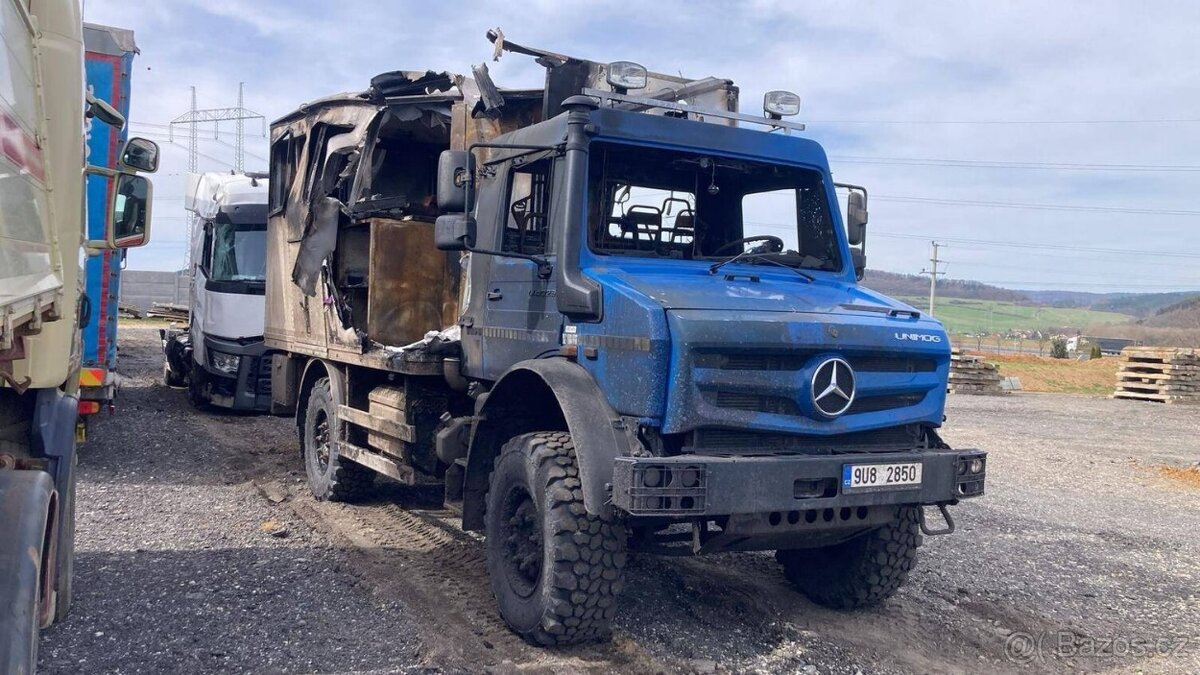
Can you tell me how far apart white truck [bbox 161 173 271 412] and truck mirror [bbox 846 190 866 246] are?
925 cm

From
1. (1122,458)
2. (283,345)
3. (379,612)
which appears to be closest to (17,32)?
(379,612)

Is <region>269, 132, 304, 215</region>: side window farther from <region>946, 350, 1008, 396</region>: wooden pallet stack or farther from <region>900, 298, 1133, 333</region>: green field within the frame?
<region>900, 298, 1133, 333</region>: green field

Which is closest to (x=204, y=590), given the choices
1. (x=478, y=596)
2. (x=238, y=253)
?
(x=478, y=596)

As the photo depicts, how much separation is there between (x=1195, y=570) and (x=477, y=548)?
5.26 m

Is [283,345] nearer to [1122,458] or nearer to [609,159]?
[609,159]

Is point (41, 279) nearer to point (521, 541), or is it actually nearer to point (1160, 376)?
point (521, 541)

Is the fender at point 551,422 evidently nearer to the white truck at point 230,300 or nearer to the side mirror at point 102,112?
the side mirror at point 102,112

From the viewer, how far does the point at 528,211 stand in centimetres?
583

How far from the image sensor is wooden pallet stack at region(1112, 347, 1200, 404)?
23625 millimetres

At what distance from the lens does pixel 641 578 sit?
6.26 meters

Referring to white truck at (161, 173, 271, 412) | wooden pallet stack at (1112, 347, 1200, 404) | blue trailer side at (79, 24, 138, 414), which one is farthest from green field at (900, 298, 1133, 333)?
blue trailer side at (79, 24, 138, 414)

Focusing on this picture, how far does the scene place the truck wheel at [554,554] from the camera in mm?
4738

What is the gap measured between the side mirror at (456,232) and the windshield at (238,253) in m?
8.67

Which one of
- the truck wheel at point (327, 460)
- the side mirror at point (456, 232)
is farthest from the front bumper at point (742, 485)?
the truck wheel at point (327, 460)
